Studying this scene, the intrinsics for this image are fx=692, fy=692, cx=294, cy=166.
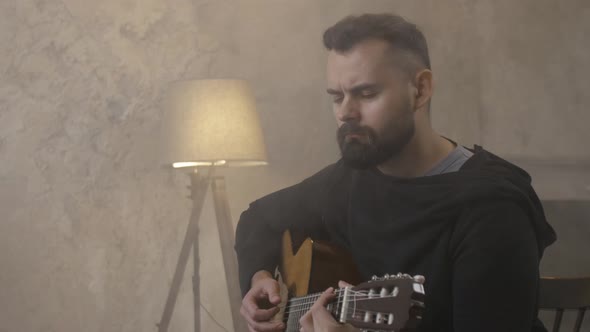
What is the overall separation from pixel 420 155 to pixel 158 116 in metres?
0.95

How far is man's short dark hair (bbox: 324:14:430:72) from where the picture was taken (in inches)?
63.4

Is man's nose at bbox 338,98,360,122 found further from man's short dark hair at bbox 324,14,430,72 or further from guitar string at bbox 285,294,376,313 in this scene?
guitar string at bbox 285,294,376,313

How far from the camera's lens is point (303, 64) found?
2295 millimetres

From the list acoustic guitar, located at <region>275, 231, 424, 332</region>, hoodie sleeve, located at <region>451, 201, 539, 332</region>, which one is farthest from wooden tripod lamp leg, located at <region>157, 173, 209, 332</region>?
hoodie sleeve, located at <region>451, 201, 539, 332</region>

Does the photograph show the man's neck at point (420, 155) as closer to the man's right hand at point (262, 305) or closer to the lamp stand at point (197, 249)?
the man's right hand at point (262, 305)

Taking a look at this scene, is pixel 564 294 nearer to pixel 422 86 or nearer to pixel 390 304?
pixel 422 86

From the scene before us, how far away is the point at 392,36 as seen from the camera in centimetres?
161

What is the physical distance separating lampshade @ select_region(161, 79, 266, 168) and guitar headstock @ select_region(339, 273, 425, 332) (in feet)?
2.97

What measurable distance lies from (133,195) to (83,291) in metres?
0.33

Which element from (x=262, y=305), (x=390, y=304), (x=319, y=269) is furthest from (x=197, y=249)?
(x=390, y=304)

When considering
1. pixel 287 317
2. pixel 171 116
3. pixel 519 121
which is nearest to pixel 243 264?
pixel 287 317

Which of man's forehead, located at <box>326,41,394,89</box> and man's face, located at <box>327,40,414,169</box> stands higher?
man's forehead, located at <box>326,41,394,89</box>

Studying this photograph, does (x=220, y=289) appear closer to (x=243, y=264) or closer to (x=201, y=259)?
(x=201, y=259)

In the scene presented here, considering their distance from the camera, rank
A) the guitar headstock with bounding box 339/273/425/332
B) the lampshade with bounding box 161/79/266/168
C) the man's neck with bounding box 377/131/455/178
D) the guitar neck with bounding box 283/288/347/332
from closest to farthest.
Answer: the guitar headstock with bounding box 339/273/425/332, the guitar neck with bounding box 283/288/347/332, the man's neck with bounding box 377/131/455/178, the lampshade with bounding box 161/79/266/168
